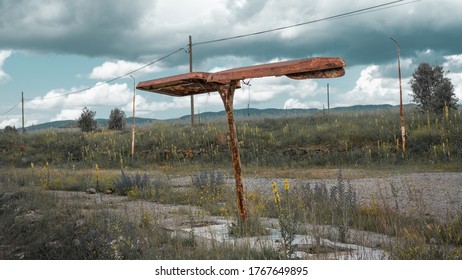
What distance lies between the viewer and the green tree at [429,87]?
27156 mm

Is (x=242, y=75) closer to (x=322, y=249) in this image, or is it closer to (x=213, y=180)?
(x=322, y=249)

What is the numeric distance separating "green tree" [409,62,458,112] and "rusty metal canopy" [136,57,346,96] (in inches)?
877

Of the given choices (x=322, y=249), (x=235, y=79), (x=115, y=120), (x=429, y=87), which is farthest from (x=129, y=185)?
(x=115, y=120)

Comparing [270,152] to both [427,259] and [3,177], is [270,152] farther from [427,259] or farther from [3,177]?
[427,259]

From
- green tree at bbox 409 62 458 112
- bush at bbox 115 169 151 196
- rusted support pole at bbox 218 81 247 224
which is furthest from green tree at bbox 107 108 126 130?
rusted support pole at bbox 218 81 247 224

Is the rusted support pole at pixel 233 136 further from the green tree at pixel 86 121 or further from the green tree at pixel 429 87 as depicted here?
the green tree at pixel 86 121

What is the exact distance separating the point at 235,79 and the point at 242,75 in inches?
6.5

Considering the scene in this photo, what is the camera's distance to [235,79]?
712 cm

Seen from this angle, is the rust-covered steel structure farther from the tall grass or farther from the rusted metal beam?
the tall grass

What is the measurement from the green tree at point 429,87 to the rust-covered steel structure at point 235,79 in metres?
22.3

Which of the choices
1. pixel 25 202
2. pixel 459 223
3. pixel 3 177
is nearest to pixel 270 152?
pixel 3 177

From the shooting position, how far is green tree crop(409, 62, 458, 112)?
89.1 ft
